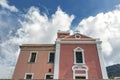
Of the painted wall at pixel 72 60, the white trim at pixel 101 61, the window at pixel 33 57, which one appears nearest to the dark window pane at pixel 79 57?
the painted wall at pixel 72 60

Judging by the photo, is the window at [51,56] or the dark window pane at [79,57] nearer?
the dark window pane at [79,57]

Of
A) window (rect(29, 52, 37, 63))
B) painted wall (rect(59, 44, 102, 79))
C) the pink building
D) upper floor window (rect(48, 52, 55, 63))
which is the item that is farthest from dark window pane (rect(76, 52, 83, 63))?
window (rect(29, 52, 37, 63))

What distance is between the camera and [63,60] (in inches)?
838

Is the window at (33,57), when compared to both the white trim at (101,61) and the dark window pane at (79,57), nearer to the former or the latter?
the dark window pane at (79,57)

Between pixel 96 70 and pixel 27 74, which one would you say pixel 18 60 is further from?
pixel 96 70

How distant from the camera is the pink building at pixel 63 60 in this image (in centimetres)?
2017

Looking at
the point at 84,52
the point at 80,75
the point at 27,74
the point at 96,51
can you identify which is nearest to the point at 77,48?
the point at 84,52

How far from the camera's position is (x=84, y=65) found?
20.6 meters

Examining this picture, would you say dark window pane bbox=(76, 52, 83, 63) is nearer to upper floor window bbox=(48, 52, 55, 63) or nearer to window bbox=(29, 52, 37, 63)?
upper floor window bbox=(48, 52, 55, 63)

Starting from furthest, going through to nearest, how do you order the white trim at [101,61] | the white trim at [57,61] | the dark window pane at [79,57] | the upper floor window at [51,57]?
1. the upper floor window at [51,57]
2. the dark window pane at [79,57]
3. the white trim at [57,61]
4. the white trim at [101,61]

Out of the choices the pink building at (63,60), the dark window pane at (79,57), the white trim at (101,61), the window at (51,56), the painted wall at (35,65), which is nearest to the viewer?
the white trim at (101,61)

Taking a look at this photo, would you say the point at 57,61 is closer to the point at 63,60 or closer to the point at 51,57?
the point at 63,60

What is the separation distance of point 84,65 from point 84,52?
81.0 inches

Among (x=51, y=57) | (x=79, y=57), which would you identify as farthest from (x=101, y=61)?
(x=51, y=57)
